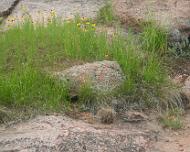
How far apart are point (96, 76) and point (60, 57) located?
2.10ft

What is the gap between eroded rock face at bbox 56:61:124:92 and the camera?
622cm

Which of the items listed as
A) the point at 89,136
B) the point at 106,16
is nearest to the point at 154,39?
the point at 106,16

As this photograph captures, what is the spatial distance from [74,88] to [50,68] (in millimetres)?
431

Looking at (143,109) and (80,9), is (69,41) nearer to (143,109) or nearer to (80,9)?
(143,109)

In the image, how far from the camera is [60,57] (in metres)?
6.72

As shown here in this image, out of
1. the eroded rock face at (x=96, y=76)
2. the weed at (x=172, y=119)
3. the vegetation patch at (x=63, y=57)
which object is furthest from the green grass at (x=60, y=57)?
the weed at (x=172, y=119)

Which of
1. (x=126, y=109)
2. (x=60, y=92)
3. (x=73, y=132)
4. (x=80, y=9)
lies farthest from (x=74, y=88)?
(x=80, y=9)

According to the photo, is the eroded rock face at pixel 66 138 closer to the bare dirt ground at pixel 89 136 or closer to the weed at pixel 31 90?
the bare dirt ground at pixel 89 136

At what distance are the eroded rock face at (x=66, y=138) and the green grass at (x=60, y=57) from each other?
0.45 metres

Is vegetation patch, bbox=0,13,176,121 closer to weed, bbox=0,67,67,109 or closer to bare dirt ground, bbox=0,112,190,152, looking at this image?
weed, bbox=0,67,67,109

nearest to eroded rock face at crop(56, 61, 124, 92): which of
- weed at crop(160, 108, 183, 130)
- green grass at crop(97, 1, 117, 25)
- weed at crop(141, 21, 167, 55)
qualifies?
weed at crop(160, 108, 183, 130)

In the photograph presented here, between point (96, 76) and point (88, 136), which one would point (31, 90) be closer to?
point (96, 76)

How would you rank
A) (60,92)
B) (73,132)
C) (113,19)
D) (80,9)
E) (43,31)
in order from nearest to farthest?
(73,132), (60,92), (43,31), (113,19), (80,9)

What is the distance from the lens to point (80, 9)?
28.8ft
